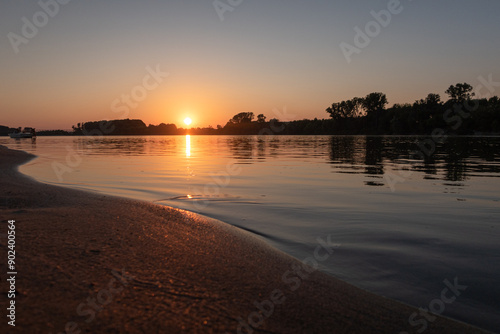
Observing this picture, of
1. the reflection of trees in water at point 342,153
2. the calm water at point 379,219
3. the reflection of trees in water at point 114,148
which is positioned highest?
the reflection of trees in water at point 114,148

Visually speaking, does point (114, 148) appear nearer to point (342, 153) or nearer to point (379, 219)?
point (342, 153)

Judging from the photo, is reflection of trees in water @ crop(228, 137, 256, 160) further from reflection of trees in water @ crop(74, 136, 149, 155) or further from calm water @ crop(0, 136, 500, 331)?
calm water @ crop(0, 136, 500, 331)

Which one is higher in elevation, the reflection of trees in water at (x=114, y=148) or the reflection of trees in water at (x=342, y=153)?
the reflection of trees in water at (x=114, y=148)

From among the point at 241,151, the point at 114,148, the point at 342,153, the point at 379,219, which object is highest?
the point at 114,148

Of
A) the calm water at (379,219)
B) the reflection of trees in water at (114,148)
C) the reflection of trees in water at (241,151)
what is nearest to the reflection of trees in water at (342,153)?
the reflection of trees in water at (241,151)

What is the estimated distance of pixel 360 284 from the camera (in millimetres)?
4781

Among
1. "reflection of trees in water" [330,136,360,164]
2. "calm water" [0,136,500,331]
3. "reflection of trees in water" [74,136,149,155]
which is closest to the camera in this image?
"calm water" [0,136,500,331]

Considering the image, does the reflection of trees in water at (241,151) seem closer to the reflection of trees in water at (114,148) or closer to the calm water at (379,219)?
the reflection of trees in water at (114,148)

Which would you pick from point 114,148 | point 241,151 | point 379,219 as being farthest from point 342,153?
point 114,148

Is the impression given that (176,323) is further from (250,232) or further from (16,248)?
(250,232)

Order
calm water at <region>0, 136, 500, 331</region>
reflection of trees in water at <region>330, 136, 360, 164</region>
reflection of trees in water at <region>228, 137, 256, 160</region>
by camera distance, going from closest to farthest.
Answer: calm water at <region>0, 136, 500, 331</region> < reflection of trees in water at <region>330, 136, 360, 164</region> < reflection of trees in water at <region>228, 137, 256, 160</region>

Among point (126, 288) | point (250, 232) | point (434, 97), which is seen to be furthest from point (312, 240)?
point (434, 97)

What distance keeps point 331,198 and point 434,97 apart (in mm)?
186843

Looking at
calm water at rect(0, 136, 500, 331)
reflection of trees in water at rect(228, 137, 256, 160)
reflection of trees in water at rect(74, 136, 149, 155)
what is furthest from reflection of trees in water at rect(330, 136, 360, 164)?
reflection of trees in water at rect(74, 136, 149, 155)
